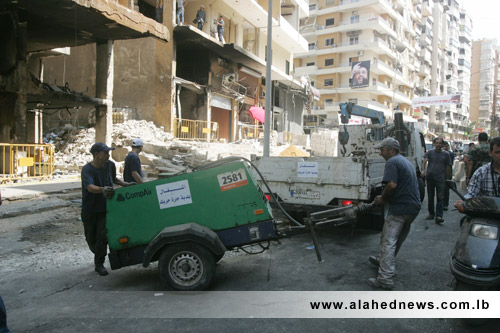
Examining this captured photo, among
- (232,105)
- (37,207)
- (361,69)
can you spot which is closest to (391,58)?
(361,69)

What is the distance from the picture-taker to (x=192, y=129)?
18609 mm

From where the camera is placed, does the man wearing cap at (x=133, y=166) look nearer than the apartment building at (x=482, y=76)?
Yes

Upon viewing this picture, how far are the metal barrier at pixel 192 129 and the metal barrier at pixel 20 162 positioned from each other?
6.99 meters

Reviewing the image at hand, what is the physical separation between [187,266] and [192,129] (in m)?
15.4

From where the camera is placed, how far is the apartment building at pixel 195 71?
17625 mm

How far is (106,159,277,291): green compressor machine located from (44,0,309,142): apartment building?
1194 centimetres

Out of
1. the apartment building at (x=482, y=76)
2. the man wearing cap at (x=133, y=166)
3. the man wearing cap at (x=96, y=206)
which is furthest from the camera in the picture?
the apartment building at (x=482, y=76)

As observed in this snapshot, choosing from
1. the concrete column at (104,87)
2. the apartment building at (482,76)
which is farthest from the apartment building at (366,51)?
the apartment building at (482,76)

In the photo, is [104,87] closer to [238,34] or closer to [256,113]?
[256,113]

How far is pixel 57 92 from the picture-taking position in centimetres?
1138

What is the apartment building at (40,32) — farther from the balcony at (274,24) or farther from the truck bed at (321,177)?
the balcony at (274,24)

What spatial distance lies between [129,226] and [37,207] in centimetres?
485

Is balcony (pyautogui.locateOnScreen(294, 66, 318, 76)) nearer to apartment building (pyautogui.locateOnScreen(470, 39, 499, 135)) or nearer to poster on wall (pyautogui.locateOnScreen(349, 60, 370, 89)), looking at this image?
poster on wall (pyautogui.locateOnScreen(349, 60, 370, 89))

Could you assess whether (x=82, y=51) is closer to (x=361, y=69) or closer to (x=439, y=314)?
(x=439, y=314)
